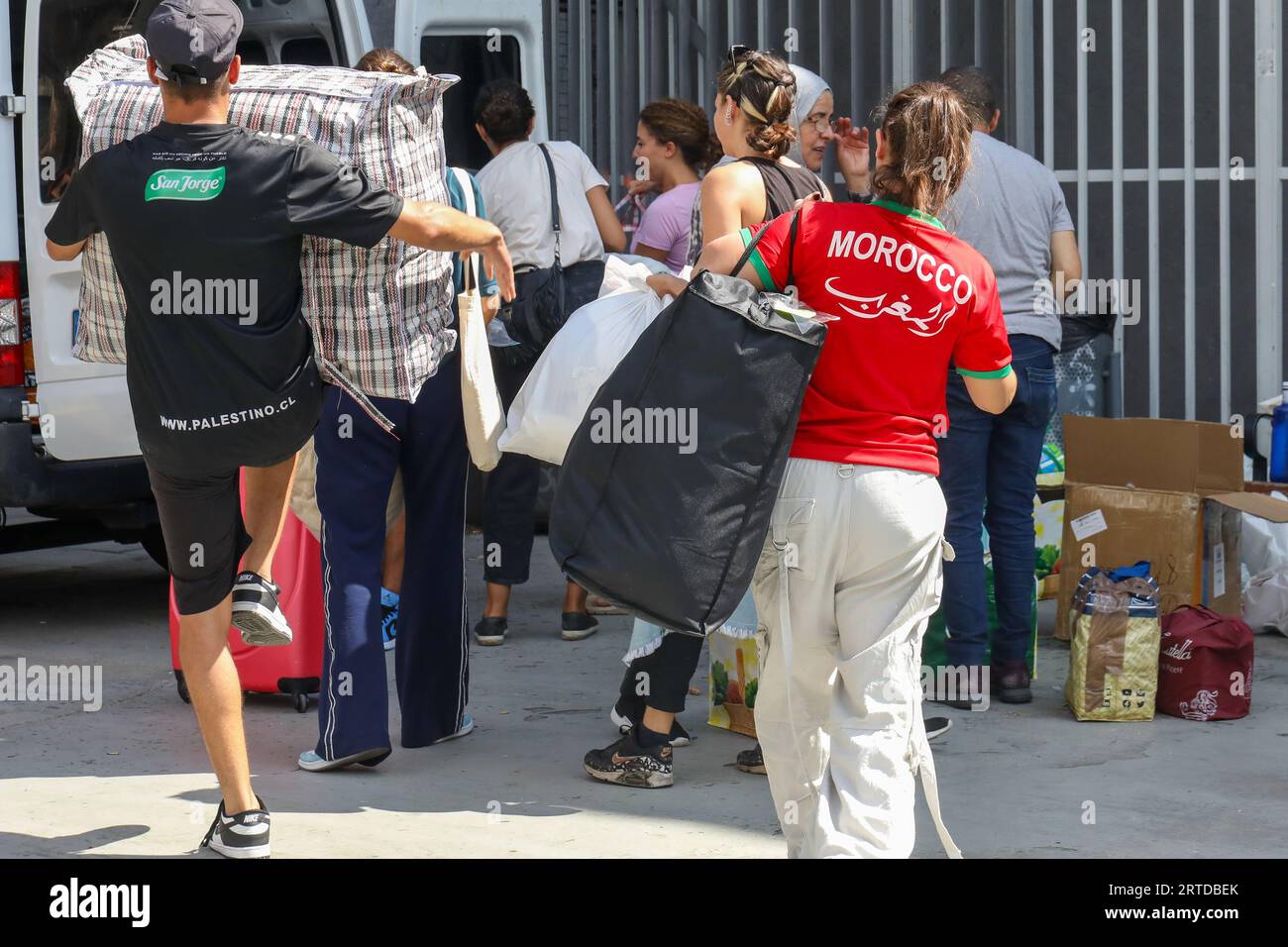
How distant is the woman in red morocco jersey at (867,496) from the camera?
3.32m

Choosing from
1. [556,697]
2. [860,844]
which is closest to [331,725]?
[556,697]

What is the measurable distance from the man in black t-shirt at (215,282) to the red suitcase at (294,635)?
1.31m

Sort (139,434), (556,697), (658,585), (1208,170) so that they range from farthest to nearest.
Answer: (1208,170) < (556,697) < (139,434) < (658,585)

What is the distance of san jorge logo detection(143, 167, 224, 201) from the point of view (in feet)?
11.5

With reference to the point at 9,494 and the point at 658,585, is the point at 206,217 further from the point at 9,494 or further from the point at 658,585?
the point at 9,494

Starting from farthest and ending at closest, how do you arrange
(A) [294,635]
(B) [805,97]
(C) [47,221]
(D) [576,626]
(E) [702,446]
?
(D) [576,626]
(C) [47,221]
(B) [805,97]
(A) [294,635]
(E) [702,446]

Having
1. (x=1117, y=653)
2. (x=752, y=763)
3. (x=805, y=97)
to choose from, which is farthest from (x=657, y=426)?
(x=805, y=97)

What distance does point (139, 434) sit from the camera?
148 inches

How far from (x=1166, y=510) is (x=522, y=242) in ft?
8.19

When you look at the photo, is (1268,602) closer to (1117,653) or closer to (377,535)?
(1117,653)

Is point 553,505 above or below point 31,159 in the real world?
below

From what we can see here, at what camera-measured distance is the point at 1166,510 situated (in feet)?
19.5

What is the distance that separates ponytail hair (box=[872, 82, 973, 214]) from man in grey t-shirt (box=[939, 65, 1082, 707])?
66.8 inches

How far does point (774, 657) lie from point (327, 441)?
1.63m
